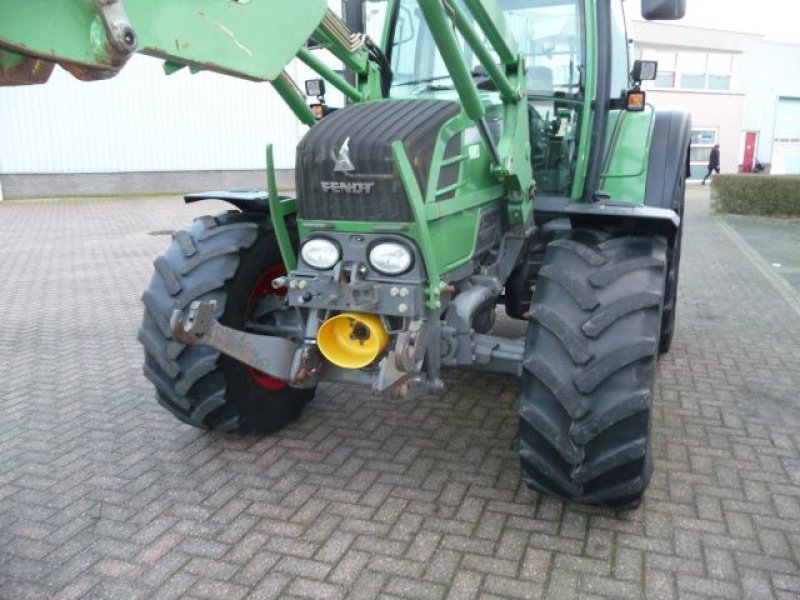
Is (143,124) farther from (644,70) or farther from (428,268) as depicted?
(428,268)

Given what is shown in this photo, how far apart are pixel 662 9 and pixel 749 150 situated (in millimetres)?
31910

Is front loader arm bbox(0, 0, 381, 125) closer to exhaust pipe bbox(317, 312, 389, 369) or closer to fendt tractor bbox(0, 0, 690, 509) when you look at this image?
fendt tractor bbox(0, 0, 690, 509)

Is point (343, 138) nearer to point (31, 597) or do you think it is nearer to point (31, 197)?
point (31, 597)

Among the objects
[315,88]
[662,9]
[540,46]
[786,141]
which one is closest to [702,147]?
[786,141]

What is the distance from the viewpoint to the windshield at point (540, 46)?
4.07 m

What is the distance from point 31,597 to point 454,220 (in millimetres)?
2194

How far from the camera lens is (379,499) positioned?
3.22 m

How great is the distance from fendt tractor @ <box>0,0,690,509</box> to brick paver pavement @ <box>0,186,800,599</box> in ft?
0.91

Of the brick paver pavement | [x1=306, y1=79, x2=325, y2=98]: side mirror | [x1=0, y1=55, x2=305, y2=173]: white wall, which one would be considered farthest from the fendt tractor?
[x1=0, y1=55, x2=305, y2=173]: white wall

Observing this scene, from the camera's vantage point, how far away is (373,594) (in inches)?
101

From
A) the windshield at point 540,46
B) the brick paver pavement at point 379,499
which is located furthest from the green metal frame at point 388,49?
the brick paver pavement at point 379,499

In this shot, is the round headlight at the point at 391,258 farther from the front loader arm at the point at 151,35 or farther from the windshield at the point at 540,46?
the windshield at the point at 540,46

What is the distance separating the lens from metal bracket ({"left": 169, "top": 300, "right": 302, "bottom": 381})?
9.20 ft

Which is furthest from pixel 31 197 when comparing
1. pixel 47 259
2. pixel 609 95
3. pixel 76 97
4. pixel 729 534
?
pixel 729 534
